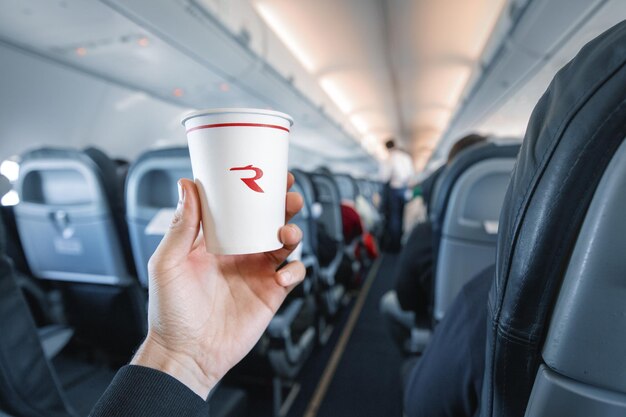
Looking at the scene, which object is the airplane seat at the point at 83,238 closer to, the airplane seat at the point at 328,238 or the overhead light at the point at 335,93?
the airplane seat at the point at 328,238

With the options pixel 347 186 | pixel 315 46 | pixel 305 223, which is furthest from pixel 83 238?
pixel 315 46

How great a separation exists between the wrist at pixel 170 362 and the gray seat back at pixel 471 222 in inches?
40.0

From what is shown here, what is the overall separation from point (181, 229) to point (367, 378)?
205cm

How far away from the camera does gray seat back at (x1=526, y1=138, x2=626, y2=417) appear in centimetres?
33

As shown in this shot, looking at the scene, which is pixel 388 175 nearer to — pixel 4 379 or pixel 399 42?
pixel 399 42

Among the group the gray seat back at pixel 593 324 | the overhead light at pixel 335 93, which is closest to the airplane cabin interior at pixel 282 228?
the gray seat back at pixel 593 324

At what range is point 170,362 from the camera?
2.01 feet

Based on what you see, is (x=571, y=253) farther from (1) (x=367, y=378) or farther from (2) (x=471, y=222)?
(1) (x=367, y=378)

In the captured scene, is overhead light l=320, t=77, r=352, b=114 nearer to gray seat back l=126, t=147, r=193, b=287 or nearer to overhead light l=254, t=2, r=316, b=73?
overhead light l=254, t=2, r=316, b=73

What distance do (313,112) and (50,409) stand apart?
5.66 m

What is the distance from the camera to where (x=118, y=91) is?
400 cm

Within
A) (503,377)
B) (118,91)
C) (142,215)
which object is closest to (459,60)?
(118,91)

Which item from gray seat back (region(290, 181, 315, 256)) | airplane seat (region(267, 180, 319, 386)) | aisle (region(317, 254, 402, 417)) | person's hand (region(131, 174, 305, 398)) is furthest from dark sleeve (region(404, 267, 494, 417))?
aisle (region(317, 254, 402, 417))

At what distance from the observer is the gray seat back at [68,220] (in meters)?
1.52
